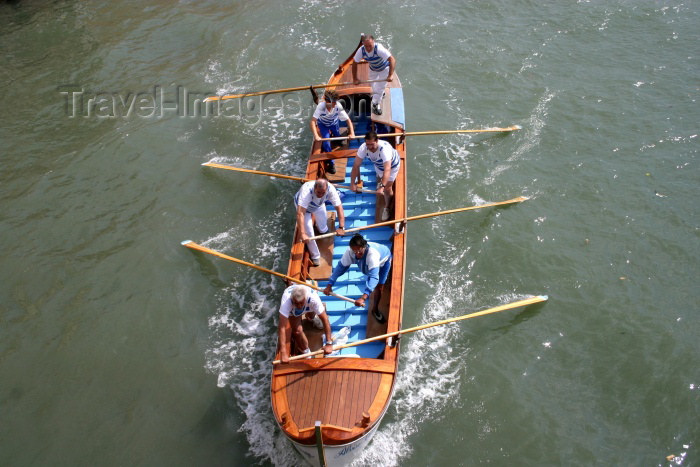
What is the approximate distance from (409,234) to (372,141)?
3.05m

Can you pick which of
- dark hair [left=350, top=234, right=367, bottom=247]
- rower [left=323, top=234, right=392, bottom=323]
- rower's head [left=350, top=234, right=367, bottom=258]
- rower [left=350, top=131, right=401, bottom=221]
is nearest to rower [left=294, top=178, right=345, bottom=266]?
rower [left=350, top=131, right=401, bottom=221]

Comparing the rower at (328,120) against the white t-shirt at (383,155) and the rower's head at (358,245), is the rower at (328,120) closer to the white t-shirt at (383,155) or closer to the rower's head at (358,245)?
the white t-shirt at (383,155)

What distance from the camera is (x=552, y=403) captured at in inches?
365

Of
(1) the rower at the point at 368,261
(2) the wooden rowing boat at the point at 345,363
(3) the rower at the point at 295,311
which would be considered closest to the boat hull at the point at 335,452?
(2) the wooden rowing boat at the point at 345,363

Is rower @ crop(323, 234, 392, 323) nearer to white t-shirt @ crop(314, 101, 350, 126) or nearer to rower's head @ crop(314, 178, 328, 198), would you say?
rower's head @ crop(314, 178, 328, 198)

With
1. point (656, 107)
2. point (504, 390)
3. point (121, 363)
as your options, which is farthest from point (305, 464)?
point (656, 107)

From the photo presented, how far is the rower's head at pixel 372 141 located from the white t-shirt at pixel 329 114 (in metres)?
2.17

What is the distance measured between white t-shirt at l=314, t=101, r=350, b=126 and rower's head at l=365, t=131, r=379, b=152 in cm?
217

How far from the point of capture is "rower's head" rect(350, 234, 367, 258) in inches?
326

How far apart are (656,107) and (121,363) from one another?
16.7 m

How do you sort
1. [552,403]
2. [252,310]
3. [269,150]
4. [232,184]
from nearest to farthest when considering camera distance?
[552,403], [252,310], [232,184], [269,150]

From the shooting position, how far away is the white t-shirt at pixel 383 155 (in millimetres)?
10727

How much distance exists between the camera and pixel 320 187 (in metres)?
9.80

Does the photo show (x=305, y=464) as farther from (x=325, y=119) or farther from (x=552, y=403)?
(x=325, y=119)
